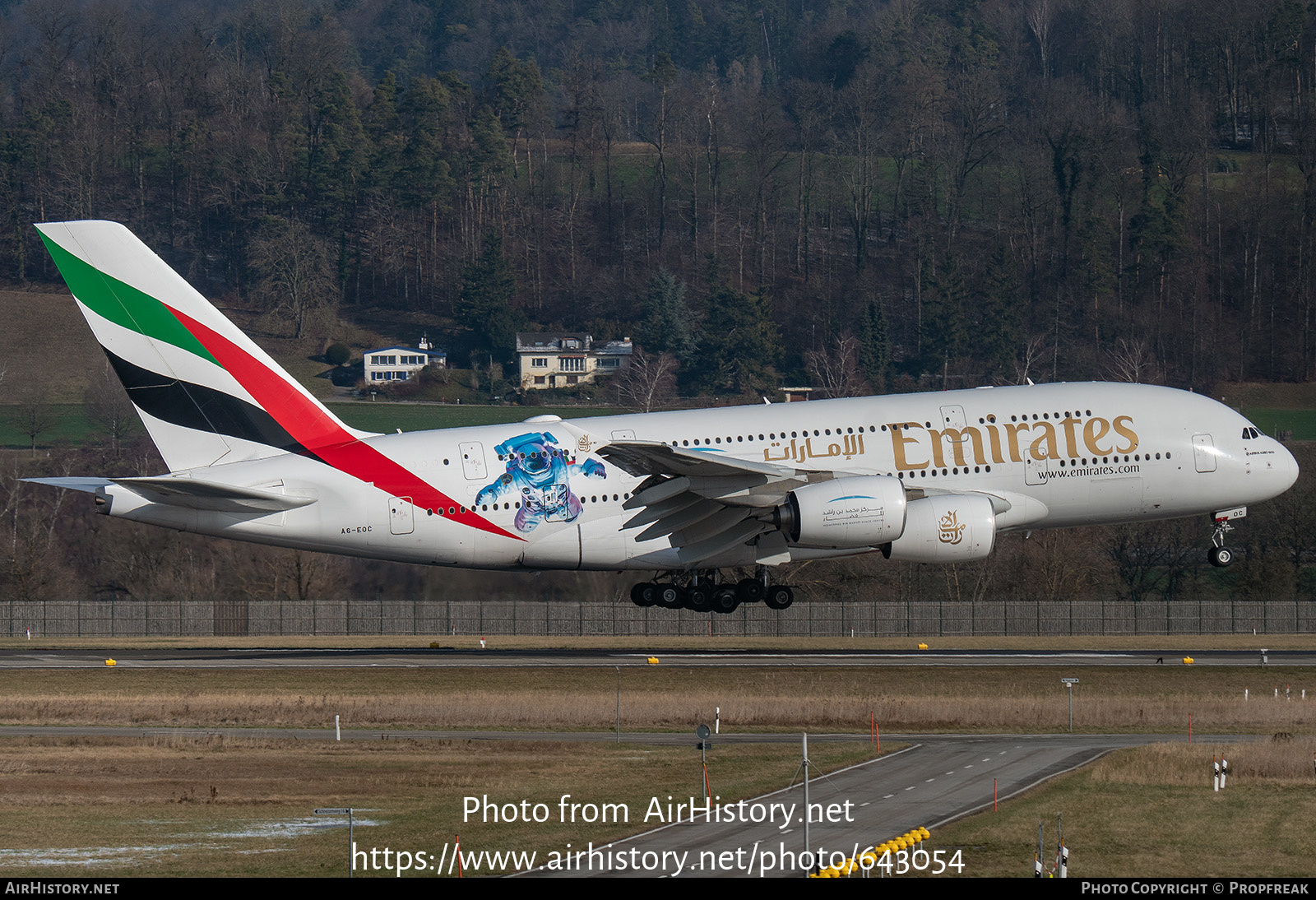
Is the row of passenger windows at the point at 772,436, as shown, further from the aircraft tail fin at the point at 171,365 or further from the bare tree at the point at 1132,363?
the bare tree at the point at 1132,363

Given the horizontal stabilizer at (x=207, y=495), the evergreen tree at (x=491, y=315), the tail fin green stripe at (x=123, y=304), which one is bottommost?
the horizontal stabilizer at (x=207, y=495)

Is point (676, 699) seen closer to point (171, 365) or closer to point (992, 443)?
point (992, 443)

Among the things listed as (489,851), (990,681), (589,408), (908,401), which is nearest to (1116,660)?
(990,681)

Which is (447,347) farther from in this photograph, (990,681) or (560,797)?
(560,797)

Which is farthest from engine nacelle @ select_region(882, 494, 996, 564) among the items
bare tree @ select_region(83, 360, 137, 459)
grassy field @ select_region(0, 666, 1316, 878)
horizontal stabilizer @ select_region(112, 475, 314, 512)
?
bare tree @ select_region(83, 360, 137, 459)

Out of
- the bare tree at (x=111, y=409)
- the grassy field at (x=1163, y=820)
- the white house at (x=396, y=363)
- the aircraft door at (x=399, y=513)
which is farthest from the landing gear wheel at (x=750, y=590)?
the white house at (x=396, y=363)

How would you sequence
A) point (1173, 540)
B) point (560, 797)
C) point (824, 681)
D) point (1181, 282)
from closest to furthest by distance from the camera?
point (560, 797), point (824, 681), point (1173, 540), point (1181, 282)
